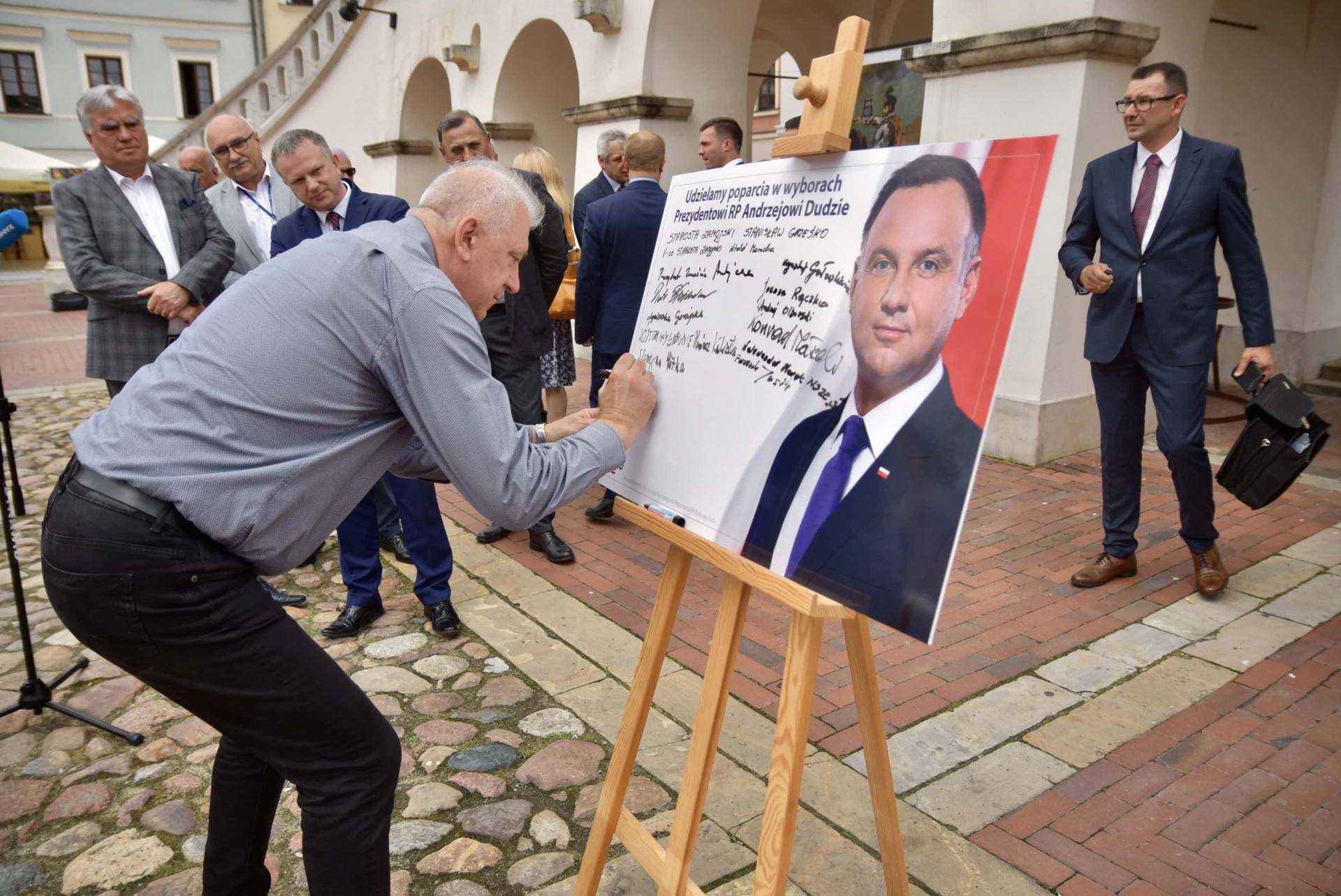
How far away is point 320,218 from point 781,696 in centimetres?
303

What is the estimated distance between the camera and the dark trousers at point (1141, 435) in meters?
3.94

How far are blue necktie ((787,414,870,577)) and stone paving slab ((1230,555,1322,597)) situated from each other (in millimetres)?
3266

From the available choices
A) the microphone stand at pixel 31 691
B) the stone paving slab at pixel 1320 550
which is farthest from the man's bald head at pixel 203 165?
the stone paving slab at pixel 1320 550

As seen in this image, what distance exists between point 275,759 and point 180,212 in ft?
10.4

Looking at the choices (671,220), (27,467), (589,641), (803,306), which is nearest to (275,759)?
(803,306)

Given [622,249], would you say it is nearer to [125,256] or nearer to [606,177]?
[606,177]

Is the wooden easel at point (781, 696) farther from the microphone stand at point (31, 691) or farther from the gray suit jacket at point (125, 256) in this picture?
the gray suit jacket at point (125, 256)

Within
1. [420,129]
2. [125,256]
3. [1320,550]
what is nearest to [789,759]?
[125,256]

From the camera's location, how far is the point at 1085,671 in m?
3.46

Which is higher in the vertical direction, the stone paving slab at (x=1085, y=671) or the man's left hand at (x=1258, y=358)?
the man's left hand at (x=1258, y=358)

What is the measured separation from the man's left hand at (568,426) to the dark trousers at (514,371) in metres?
2.26

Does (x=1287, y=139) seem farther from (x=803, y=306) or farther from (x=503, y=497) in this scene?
(x=503, y=497)

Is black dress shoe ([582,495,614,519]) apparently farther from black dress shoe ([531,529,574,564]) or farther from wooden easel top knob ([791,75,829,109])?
wooden easel top knob ([791,75,829,109])

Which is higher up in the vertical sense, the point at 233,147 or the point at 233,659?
the point at 233,147
